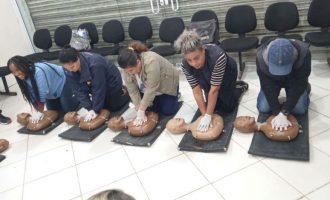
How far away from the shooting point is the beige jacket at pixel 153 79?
2523 millimetres

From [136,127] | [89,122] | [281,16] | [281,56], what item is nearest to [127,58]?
[136,127]

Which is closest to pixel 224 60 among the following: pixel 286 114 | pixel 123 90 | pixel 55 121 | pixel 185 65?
pixel 185 65

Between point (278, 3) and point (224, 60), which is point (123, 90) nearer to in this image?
point (224, 60)

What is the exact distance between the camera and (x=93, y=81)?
2.87 m

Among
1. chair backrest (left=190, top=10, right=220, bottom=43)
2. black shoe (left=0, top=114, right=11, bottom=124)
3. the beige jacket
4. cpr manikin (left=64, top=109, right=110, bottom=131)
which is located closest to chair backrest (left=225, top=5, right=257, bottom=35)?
chair backrest (left=190, top=10, right=220, bottom=43)

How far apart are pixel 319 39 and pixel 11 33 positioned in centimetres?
489

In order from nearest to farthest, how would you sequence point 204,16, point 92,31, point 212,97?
1. point 212,97
2. point 204,16
3. point 92,31

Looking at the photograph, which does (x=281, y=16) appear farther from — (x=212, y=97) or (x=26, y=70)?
(x=26, y=70)

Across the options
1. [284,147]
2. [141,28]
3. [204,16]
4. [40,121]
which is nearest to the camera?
[284,147]

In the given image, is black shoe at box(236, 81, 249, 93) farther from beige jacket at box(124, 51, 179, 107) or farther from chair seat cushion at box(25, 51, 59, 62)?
chair seat cushion at box(25, 51, 59, 62)

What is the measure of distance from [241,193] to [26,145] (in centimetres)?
225

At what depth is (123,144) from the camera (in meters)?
2.62

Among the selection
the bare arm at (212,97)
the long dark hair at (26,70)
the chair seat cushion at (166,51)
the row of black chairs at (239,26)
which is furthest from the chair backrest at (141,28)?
the bare arm at (212,97)

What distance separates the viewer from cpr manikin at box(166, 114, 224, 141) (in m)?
2.32
